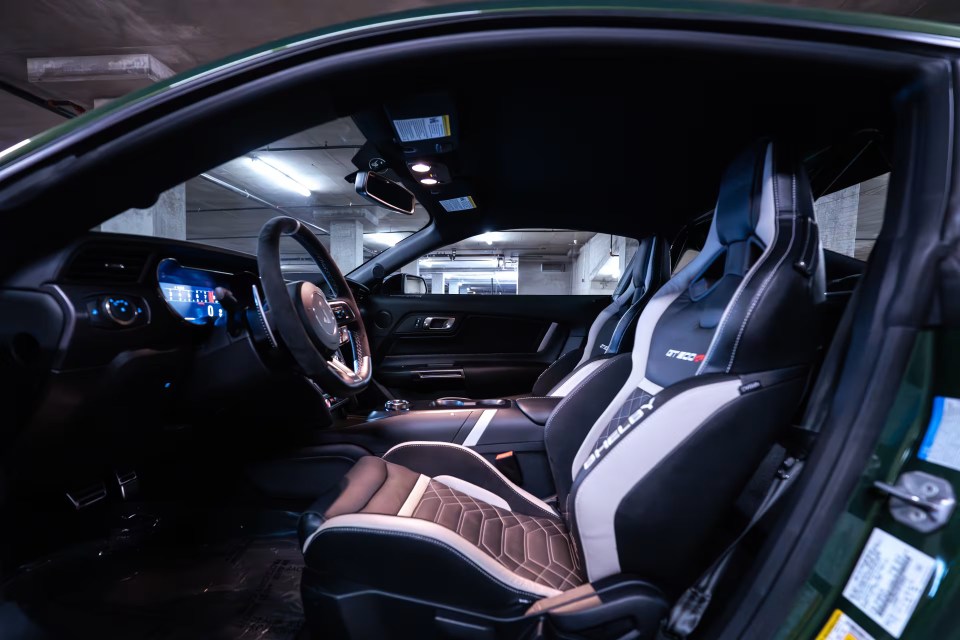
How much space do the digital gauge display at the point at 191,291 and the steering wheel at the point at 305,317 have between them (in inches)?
12.7

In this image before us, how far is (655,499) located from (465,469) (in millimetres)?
706

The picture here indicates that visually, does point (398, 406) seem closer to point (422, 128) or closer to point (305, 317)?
point (305, 317)

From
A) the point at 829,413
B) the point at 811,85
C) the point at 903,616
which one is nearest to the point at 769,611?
the point at 903,616

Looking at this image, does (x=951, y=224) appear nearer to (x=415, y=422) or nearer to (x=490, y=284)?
(x=415, y=422)

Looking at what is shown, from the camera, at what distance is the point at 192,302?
139 centimetres

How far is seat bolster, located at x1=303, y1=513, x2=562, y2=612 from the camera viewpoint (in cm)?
85

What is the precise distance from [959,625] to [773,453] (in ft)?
1.03

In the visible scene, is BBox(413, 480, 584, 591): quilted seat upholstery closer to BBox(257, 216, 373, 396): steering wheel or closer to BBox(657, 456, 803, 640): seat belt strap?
BBox(657, 456, 803, 640): seat belt strap

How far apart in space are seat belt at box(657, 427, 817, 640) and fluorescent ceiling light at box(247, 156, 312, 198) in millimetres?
6790

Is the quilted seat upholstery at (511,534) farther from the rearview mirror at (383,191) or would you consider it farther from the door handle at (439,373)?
the door handle at (439,373)

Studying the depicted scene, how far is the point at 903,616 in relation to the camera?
0.60m

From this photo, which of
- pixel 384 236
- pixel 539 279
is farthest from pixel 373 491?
pixel 539 279

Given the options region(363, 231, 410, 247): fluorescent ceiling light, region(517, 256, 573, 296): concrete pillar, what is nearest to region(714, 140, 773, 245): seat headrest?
region(363, 231, 410, 247): fluorescent ceiling light

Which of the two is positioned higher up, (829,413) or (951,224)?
(951,224)
